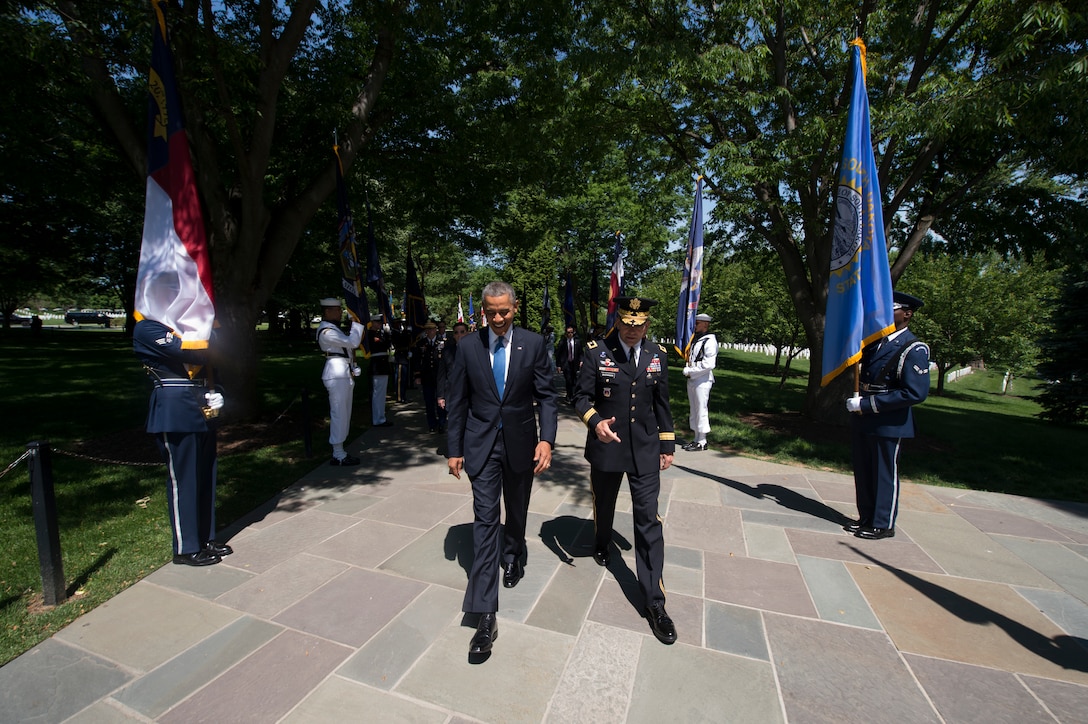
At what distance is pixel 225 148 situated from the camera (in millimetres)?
9414

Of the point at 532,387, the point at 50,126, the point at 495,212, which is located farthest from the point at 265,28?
the point at 532,387

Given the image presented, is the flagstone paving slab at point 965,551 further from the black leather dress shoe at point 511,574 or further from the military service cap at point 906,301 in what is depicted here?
the black leather dress shoe at point 511,574

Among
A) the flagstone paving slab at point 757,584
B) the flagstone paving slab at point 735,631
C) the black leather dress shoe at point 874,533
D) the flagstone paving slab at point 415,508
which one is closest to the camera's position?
the flagstone paving slab at point 735,631

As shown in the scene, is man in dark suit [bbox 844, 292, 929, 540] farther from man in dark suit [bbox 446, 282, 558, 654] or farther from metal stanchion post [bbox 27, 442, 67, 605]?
metal stanchion post [bbox 27, 442, 67, 605]

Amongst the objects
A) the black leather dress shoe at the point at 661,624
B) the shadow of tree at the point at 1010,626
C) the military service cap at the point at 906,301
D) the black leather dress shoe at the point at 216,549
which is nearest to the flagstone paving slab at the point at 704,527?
the shadow of tree at the point at 1010,626

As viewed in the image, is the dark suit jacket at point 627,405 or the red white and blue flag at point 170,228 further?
the red white and blue flag at point 170,228

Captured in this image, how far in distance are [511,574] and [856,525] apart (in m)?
3.42

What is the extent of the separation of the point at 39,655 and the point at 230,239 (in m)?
6.44

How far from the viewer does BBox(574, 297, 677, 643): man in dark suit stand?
10.7 ft

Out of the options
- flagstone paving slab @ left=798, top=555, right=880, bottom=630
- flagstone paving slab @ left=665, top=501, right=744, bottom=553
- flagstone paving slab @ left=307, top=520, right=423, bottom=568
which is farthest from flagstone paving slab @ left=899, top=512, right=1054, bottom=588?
flagstone paving slab @ left=307, top=520, right=423, bottom=568

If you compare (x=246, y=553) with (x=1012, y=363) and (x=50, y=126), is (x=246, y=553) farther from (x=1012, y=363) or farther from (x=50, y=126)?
(x=1012, y=363)

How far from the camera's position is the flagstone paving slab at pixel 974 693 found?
2504mm

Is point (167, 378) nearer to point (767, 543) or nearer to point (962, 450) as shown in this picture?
point (767, 543)

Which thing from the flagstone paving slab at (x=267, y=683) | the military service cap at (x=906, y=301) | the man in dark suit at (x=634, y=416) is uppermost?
the military service cap at (x=906, y=301)
